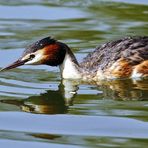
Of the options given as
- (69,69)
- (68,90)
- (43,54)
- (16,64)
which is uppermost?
(43,54)

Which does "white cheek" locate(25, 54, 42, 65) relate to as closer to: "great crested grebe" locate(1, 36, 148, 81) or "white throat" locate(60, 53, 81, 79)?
"great crested grebe" locate(1, 36, 148, 81)

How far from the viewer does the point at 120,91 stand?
11.5 m

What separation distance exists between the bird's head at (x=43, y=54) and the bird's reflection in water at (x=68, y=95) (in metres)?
0.35

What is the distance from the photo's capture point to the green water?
938 cm

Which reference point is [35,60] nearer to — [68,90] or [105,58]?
[68,90]

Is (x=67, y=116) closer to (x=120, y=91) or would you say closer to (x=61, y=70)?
(x=120, y=91)

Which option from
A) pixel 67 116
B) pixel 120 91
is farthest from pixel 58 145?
pixel 120 91

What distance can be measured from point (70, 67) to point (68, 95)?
3.69 feet

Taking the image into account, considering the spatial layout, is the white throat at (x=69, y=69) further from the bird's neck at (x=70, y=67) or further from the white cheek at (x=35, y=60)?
the white cheek at (x=35, y=60)

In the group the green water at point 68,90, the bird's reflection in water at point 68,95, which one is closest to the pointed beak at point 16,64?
the green water at point 68,90

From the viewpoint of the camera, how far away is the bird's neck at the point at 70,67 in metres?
12.5

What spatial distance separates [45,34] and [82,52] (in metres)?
1.19

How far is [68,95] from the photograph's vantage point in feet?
37.5

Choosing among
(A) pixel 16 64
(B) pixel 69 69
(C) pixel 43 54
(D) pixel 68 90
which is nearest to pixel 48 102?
(D) pixel 68 90
